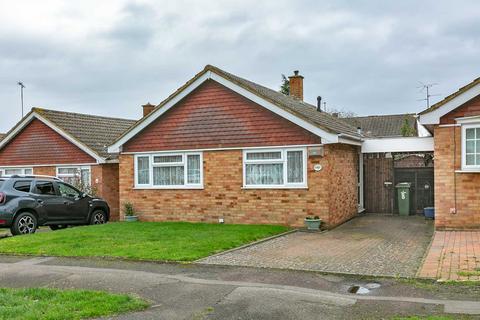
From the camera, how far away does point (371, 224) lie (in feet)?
52.4

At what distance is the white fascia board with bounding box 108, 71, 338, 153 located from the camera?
14.7 meters

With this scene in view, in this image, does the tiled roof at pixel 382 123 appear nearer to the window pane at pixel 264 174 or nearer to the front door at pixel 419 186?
the front door at pixel 419 186

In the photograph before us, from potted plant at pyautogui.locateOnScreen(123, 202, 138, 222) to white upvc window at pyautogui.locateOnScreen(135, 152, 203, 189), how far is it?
0.73 metres

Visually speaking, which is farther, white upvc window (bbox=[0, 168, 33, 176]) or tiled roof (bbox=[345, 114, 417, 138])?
tiled roof (bbox=[345, 114, 417, 138])

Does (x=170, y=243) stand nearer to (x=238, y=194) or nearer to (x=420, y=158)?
(x=238, y=194)

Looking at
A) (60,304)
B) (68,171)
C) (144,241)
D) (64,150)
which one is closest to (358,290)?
(60,304)

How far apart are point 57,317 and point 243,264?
412cm

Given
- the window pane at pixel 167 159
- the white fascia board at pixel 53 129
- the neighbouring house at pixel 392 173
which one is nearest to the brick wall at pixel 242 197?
the window pane at pixel 167 159

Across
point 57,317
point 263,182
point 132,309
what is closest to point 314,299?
point 132,309

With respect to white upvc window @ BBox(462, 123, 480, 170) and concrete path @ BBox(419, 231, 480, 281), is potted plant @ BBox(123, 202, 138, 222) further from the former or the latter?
white upvc window @ BBox(462, 123, 480, 170)

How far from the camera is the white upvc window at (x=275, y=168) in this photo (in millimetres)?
15328

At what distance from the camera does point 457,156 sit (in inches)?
535

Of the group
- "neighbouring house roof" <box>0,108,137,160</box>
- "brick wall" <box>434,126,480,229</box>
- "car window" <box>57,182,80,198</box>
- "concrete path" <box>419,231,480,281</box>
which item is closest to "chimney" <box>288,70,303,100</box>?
"neighbouring house roof" <box>0,108,137,160</box>

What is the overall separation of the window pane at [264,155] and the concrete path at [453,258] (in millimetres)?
5037
